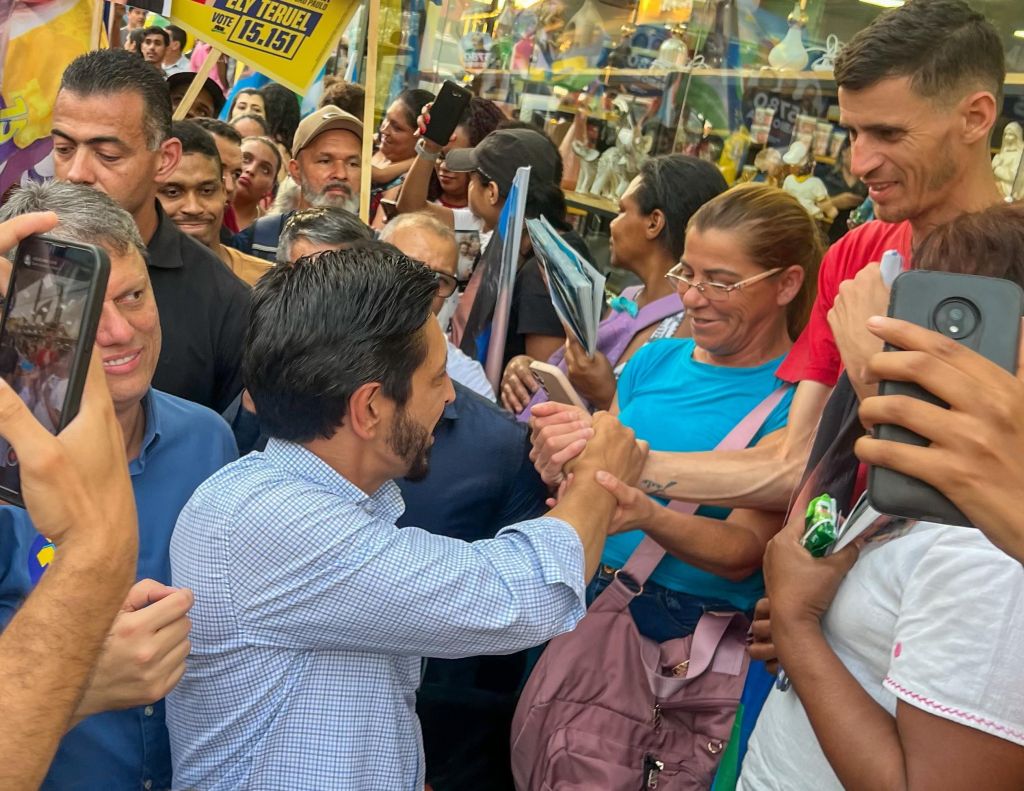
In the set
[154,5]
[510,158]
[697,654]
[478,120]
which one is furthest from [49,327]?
[478,120]

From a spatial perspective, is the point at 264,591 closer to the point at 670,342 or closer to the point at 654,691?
the point at 654,691

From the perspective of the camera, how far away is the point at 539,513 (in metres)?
2.42

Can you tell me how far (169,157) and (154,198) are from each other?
0.87 feet

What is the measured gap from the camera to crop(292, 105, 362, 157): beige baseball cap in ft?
16.3

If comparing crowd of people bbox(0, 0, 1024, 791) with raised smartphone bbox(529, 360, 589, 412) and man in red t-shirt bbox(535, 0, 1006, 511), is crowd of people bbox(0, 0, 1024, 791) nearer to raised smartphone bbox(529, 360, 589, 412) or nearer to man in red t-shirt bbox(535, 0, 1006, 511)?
man in red t-shirt bbox(535, 0, 1006, 511)

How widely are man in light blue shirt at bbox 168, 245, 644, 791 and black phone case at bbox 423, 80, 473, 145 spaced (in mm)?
2691

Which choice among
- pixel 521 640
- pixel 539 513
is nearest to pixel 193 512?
pixel 521 640

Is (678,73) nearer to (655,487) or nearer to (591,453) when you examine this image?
(655,487)

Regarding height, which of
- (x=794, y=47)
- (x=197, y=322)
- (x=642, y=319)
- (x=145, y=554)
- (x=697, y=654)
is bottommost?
(x=697, y=654)

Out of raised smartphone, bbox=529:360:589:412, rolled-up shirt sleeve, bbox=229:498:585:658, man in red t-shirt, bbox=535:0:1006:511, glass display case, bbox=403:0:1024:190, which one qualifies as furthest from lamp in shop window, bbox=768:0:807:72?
rolled-up shirt sleeve, bbox=229:498:585:658

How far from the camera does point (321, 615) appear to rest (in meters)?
1.53

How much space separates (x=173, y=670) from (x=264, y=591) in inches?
7.4

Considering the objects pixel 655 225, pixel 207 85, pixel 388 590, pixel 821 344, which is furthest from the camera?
pixel 207 85

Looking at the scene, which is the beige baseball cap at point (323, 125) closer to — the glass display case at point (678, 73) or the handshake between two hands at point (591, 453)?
the glass display case at point (678, 73)
